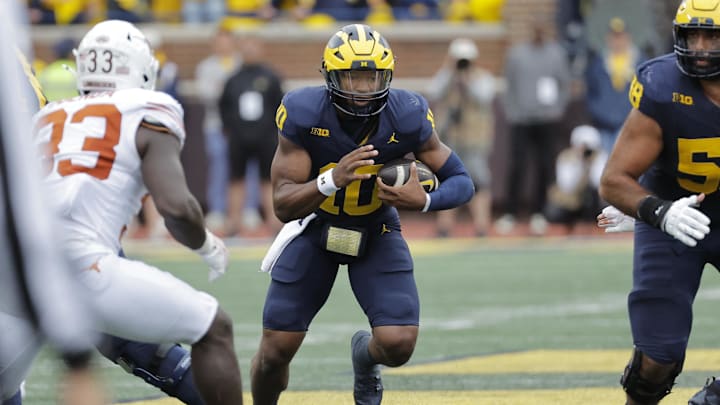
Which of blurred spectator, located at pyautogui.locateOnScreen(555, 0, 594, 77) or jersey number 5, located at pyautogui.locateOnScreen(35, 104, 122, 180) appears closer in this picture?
jersey number 5, located at pyautogui.locateOnScreen(35, 104, 122, 180)

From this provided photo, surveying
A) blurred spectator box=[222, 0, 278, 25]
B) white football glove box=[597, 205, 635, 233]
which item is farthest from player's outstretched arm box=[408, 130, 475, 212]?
blurred spectator box=[222, 0, 278, 25]

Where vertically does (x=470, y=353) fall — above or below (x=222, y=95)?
above

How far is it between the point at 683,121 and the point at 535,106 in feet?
32.0

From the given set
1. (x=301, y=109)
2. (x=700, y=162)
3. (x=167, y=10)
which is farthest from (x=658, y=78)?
(x=167, y=10)

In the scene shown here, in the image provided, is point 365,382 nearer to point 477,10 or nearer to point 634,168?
point 634,168

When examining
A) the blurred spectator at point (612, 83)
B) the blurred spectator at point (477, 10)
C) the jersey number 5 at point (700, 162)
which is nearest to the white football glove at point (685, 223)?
the jersey number 5 at point (700, 162)

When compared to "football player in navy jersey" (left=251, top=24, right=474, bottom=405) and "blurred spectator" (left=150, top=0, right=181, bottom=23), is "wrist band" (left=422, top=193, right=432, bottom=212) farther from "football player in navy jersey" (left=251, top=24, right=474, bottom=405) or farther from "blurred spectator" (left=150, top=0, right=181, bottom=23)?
"blurred spectator" (left=150, top=0, right=181, bottom=23)

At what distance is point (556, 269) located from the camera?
40.2ft

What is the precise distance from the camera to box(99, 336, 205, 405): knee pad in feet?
17.8

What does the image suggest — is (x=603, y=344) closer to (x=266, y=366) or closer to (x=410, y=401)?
Result: (x=410, y=401)

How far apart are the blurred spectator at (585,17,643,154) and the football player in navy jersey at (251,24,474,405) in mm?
9330

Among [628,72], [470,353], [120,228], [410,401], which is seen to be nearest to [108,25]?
[120,228]

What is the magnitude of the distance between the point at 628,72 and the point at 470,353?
7704mm

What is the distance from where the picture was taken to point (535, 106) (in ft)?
50.3
